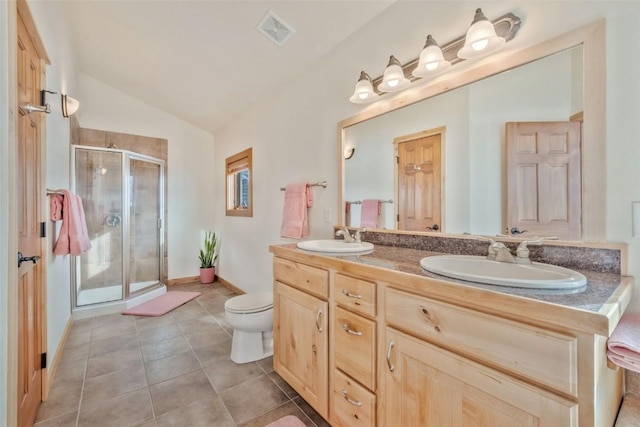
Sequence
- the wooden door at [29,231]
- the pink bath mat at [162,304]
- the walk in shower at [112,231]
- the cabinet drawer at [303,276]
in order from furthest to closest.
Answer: the walk in shower at [112,231] → the pink bath mat at [162,304] → the cabinet drawer at [303,276] → the wooden door at [29,231]

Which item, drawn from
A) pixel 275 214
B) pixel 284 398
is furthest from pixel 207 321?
pixel 284 398

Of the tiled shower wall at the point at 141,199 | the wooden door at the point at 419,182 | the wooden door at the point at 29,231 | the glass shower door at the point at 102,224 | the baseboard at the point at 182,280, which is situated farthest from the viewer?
the baseboard at the point at 182,280

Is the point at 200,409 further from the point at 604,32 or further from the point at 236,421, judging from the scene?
the point at 604,32

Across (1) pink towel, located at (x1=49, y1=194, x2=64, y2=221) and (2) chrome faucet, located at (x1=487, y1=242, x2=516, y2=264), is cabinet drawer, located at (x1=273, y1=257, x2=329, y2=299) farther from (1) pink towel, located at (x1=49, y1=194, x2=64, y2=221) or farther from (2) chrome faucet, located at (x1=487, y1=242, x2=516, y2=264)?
(1) pink towel, located at (x1=49, y1=194, x2=64, y2=221)

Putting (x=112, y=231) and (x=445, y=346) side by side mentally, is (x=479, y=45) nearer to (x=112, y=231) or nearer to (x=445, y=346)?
(x=445, y=346)

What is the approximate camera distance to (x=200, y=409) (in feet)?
5.17

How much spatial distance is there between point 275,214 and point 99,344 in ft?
5.95

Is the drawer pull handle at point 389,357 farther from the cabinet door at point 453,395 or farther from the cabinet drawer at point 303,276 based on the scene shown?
the cabinet drawer at point 303,276

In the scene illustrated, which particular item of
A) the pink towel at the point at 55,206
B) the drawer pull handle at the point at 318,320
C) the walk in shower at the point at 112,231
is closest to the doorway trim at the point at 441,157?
the drawer pull handle at the point at 318,320

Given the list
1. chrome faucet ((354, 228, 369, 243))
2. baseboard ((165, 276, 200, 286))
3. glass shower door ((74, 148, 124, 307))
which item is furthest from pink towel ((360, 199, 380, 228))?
baseboard ((165, 276, 200, 286))

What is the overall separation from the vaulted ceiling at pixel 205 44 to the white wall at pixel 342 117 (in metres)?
0.14

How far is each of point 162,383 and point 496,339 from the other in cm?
196

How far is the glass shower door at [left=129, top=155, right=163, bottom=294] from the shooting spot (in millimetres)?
3568

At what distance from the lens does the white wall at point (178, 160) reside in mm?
3539
